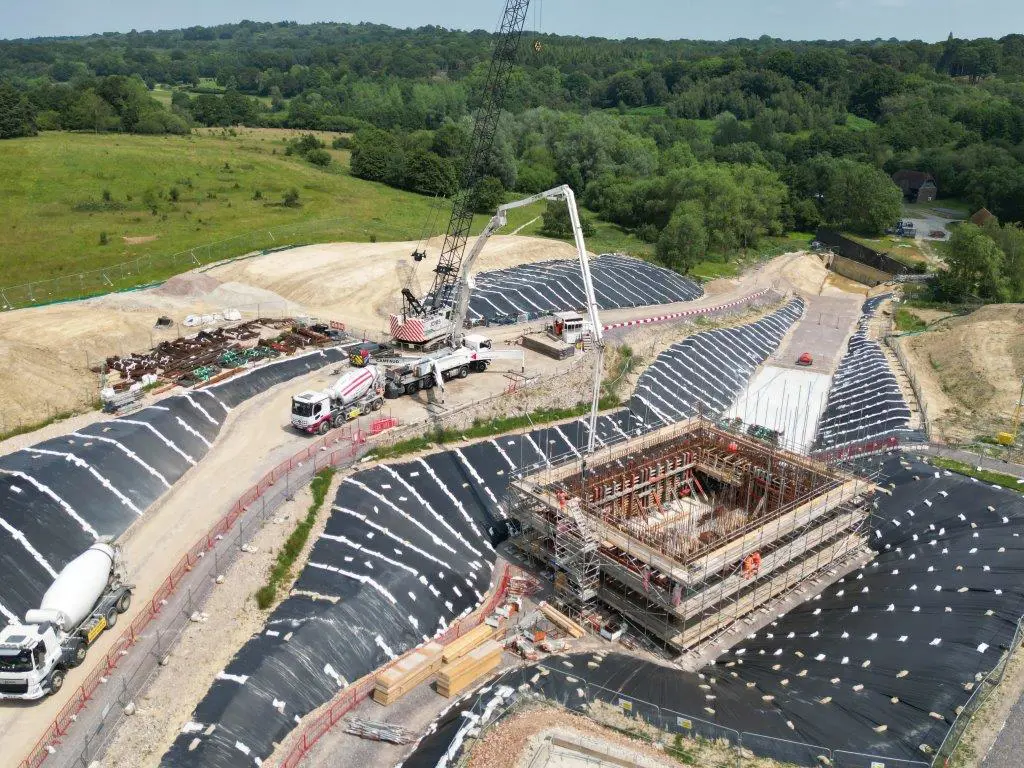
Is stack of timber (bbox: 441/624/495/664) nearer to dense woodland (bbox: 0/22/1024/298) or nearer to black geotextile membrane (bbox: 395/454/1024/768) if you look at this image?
black geotextile membrane (bbox: 395/454/1024/768)

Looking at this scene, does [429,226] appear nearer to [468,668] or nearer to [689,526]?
[689,526]

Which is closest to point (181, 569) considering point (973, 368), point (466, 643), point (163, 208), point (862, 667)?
point (466, 643)

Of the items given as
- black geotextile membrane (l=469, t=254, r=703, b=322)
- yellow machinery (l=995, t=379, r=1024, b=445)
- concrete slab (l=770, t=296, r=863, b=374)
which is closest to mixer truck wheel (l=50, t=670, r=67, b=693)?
black geotextile membrane (l=469, t=254, r=703, b=322)

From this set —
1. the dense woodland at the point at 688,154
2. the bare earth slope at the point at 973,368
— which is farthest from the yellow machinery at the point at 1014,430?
the dense woodland at the point at 688,154

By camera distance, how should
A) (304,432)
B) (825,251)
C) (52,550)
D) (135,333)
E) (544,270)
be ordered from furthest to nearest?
(825,251)
(544,270)
(135,333)
(304,432)
(52,550)

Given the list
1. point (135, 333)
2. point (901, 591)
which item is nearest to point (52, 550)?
point (135, 333)

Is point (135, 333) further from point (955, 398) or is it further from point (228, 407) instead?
point (955, 398)
